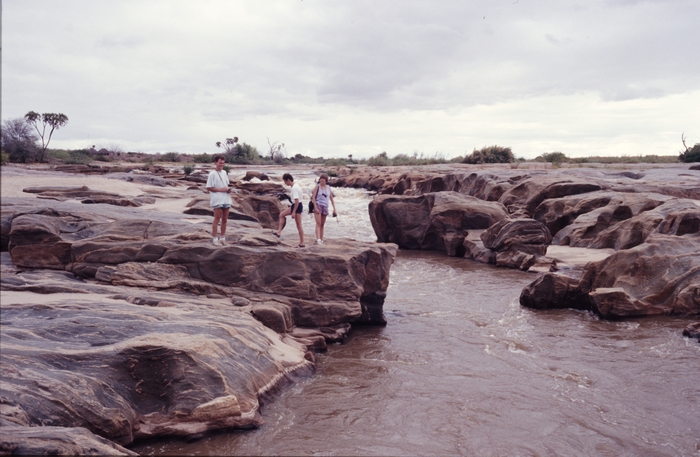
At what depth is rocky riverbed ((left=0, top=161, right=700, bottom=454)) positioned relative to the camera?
520 centimetres

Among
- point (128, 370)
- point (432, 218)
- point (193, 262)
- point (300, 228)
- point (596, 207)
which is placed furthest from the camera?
point (432, 218)

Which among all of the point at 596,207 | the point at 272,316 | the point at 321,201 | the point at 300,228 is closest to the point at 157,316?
the point at 272,316

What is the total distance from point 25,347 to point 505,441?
471 centimetres

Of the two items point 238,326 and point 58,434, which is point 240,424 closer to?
point 238,326

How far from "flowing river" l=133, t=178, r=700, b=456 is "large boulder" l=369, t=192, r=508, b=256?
23.3 feet

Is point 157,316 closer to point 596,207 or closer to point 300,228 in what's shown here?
point 300,228

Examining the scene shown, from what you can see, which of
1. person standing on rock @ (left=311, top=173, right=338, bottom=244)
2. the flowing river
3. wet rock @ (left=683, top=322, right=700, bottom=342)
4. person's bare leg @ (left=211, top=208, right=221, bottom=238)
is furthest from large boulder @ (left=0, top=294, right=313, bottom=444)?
wet rock @ (left=683, top=322, right=700, bottom=342)

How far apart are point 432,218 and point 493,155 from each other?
99.8 ft

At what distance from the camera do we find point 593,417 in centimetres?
628

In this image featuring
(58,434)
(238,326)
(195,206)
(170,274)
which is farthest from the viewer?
(195,206)

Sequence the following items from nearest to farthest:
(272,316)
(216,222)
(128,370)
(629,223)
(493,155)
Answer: (128,370)
(272,316)
(216,222)
(629,223)
(493,155)

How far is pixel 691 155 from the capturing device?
122 feet

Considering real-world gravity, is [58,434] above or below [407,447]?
above

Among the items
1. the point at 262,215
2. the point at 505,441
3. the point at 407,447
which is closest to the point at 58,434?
the point at 407,447
